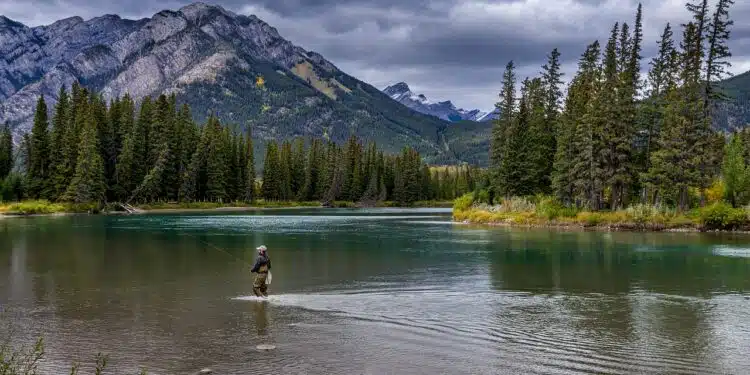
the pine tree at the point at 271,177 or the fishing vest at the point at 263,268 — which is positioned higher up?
the pine tree at the point at 271,177

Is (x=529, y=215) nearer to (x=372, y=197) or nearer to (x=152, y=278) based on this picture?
(x=152, y=278)

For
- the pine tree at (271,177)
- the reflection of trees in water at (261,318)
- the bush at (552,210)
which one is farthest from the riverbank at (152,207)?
the reflection of trees in water at (261,318)

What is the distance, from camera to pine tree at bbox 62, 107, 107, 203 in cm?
10569

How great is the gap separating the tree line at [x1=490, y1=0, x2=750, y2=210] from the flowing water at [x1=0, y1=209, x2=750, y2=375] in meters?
24.2

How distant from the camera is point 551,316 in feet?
→ 64.8

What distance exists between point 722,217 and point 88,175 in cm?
9294

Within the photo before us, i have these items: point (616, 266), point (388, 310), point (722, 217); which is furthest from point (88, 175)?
point (388, 310)

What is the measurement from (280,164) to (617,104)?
105m

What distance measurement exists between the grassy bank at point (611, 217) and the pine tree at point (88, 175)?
63383 mm

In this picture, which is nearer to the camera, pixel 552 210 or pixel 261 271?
pixel 261 271

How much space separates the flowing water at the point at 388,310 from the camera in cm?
1450

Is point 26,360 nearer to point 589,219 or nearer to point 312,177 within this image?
point 589,219

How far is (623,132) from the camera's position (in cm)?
6919

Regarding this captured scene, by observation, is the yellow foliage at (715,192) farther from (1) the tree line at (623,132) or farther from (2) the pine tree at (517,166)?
(2) the pine tree at (517,166)
